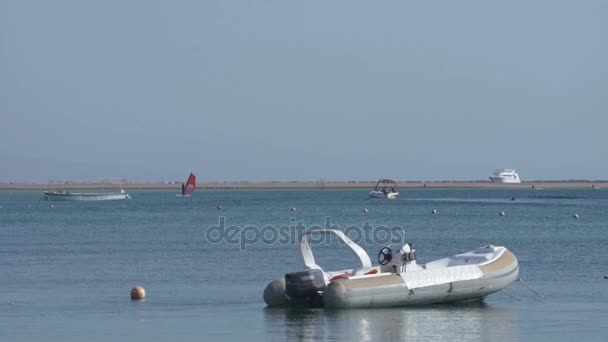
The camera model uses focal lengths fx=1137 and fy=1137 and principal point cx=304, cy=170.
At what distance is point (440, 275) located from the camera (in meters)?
27.8

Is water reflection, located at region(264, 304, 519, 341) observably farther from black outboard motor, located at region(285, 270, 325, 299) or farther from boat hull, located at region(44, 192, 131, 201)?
boat hull, located at region(44, 192, 131, 201)

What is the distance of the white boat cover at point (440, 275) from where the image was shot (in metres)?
27.3

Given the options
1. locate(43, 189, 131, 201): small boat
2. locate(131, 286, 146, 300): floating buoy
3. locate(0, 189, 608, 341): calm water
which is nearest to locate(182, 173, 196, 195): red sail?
locate(43, 189, 131, 201): small boat

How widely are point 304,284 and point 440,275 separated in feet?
11.4

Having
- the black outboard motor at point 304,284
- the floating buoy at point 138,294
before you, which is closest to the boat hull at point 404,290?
the black outboard motor at point 304,284

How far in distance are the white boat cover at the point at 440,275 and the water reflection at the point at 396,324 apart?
2.11ft

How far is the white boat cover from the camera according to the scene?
2734 centimetres

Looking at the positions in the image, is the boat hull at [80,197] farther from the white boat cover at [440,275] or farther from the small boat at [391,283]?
the white boat cover at [440,275]

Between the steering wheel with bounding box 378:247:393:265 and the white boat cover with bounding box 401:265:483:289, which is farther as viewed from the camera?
the steering wheel with bounding box 378:247:393:265

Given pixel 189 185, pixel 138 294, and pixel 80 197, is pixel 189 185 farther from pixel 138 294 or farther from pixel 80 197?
pixel 138 294

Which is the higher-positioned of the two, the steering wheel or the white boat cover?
the steering wheel

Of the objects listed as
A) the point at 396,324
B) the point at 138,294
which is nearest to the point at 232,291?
the point at 138,294

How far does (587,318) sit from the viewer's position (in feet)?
84.9

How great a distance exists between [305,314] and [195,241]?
28.9 m
